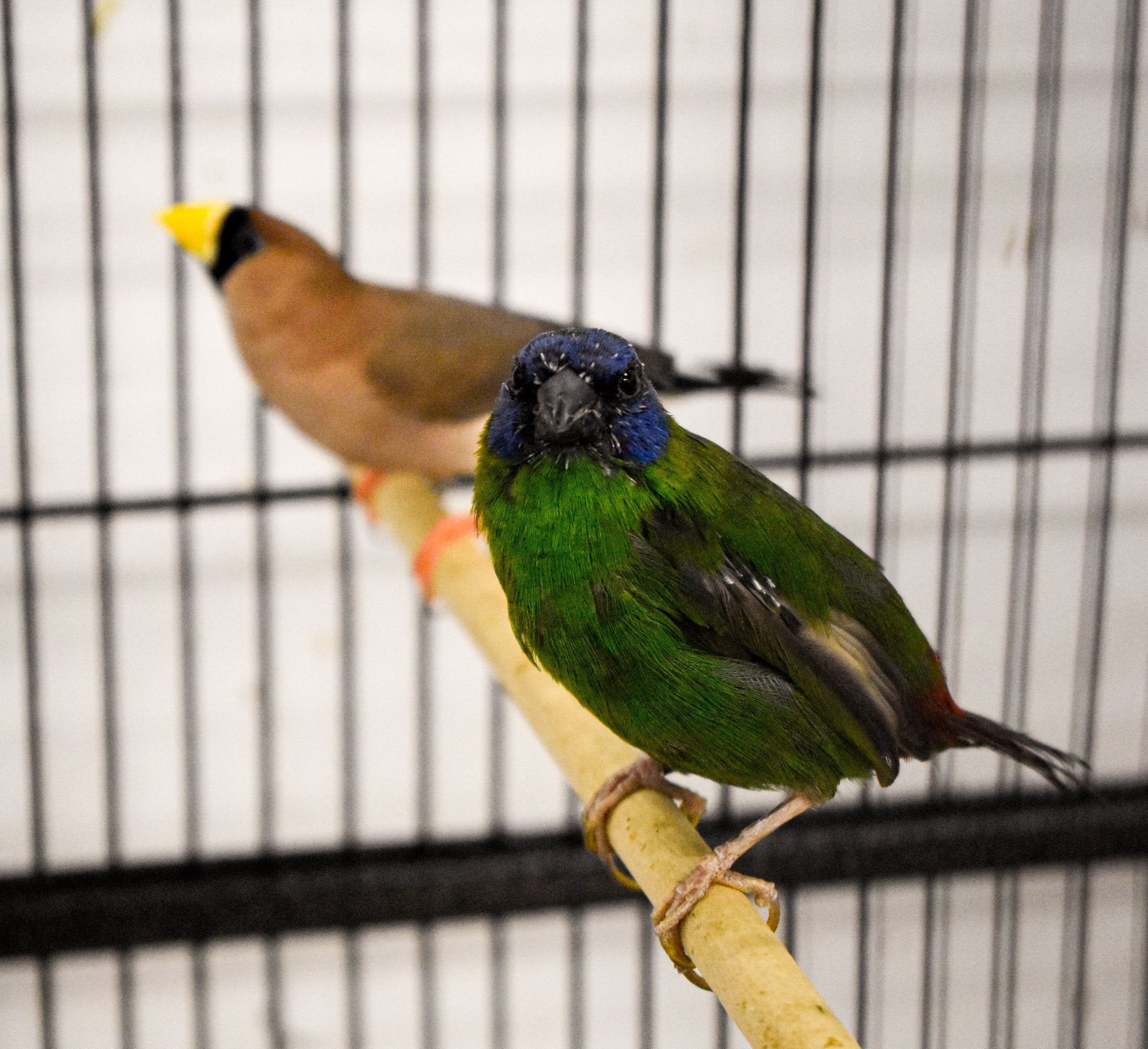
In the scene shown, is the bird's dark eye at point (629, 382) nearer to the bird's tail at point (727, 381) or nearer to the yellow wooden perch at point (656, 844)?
the yellow wooden perch at point (656, 844)

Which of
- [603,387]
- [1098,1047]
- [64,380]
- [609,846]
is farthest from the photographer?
[1098,1047]

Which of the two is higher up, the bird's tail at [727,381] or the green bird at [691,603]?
the bird's tail at [727,381]

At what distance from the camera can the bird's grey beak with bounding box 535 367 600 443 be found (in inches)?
21.4

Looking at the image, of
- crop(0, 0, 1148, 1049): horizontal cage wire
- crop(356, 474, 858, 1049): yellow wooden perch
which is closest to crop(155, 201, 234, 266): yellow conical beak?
crop(0, 0, 1148, 1049): horizontal cage wire

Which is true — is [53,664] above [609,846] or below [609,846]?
above

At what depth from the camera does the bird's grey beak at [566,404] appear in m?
0.54

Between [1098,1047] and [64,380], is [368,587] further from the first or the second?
[1098,1047]

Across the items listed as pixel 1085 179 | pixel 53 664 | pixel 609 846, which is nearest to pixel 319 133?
pixel 53 664

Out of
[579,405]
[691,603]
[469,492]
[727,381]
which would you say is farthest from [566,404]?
[469,492]

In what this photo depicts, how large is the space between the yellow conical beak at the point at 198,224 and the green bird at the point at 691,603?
27.4 inches

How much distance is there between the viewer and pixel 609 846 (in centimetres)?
76

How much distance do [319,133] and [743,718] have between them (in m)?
1.23

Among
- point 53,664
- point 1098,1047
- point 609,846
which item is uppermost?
point 53,664

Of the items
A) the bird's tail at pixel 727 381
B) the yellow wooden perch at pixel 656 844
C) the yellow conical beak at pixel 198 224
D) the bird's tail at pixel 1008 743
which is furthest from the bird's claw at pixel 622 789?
the yellow conical beak at pixel 198 224
